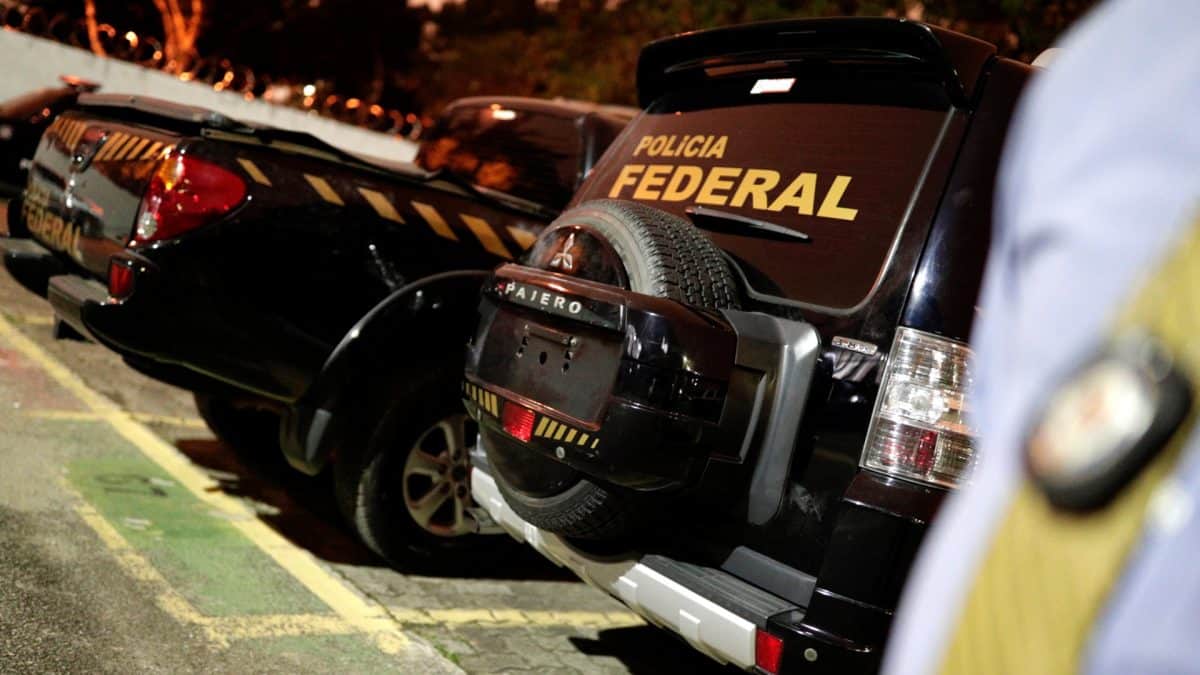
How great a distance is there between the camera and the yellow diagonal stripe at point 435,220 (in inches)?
175

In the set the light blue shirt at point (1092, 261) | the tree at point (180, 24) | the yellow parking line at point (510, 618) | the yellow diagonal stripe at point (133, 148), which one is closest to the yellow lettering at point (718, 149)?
the yellow parking line at point (510, 618)

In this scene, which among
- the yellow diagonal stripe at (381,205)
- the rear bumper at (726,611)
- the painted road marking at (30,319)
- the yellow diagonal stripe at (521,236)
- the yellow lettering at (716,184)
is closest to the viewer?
the rear bumper at (726,611)

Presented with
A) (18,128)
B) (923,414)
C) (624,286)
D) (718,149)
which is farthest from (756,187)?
(18,128)

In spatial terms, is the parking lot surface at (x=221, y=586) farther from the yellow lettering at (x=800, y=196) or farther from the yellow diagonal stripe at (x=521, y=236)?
the yellow lettering at (x=800, y=196)

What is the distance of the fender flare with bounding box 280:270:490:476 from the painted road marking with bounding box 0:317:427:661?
0.40 m

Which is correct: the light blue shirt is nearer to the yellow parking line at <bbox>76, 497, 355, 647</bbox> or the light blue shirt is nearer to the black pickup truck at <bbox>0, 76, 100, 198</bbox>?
the yellow parking line at <bbox>76, 497, 355, 647</bbox>

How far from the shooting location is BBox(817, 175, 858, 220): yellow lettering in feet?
9.72

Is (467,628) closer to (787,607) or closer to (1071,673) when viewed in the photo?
(787,607)

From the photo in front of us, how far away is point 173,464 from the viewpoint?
16.9ft

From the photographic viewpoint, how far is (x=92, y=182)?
171 inches

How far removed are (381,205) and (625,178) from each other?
1.05 meters

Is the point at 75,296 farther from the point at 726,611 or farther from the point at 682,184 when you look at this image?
the point at 726,611

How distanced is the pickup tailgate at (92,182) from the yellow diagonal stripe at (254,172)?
9.6 inches

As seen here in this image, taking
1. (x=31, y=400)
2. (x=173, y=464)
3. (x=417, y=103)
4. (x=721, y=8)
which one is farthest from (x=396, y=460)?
(x=417, y=103)
